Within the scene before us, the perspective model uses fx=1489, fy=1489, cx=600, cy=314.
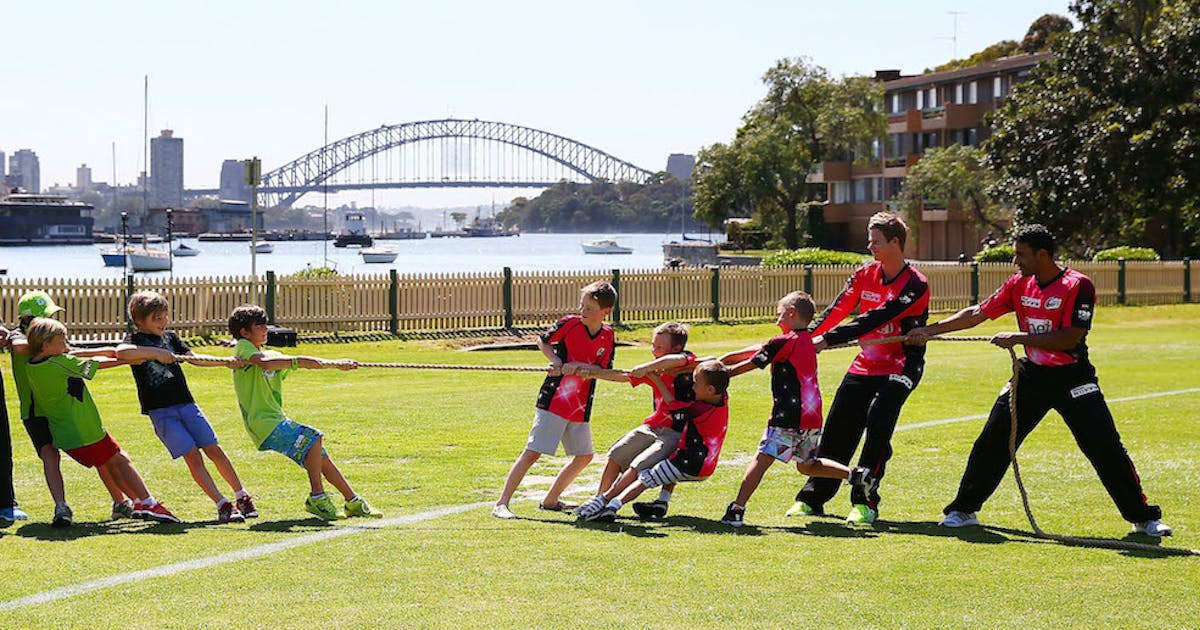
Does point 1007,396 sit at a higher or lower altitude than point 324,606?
higher

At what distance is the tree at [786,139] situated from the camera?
3546 inches

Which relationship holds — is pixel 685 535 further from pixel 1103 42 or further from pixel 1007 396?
pixel 1103 42

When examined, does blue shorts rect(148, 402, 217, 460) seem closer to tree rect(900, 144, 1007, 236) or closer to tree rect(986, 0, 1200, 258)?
tree rect(986, 0, 1200, 258)

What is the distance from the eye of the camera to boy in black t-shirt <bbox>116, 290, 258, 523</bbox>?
8.95 metres

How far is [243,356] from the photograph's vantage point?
28.9ft

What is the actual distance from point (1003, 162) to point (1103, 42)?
527 cm

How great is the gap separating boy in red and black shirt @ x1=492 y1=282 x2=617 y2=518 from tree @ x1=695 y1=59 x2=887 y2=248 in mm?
81053

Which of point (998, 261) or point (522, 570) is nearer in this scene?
point (522, 570)

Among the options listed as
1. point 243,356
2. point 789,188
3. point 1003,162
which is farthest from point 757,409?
point 789,188

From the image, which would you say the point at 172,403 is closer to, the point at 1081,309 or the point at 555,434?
the point at 555,434

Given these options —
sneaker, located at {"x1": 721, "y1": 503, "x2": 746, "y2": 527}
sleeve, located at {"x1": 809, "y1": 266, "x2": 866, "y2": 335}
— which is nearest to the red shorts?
sneaker, located at {"x1": 721, "y1": 503, "x2": 746, "y2": 527}

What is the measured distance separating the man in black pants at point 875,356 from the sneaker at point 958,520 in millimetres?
445

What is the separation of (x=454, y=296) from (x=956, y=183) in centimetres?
5058

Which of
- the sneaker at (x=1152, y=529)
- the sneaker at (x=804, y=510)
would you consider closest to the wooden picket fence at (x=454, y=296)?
the sneaker at (x=804, y=510)
